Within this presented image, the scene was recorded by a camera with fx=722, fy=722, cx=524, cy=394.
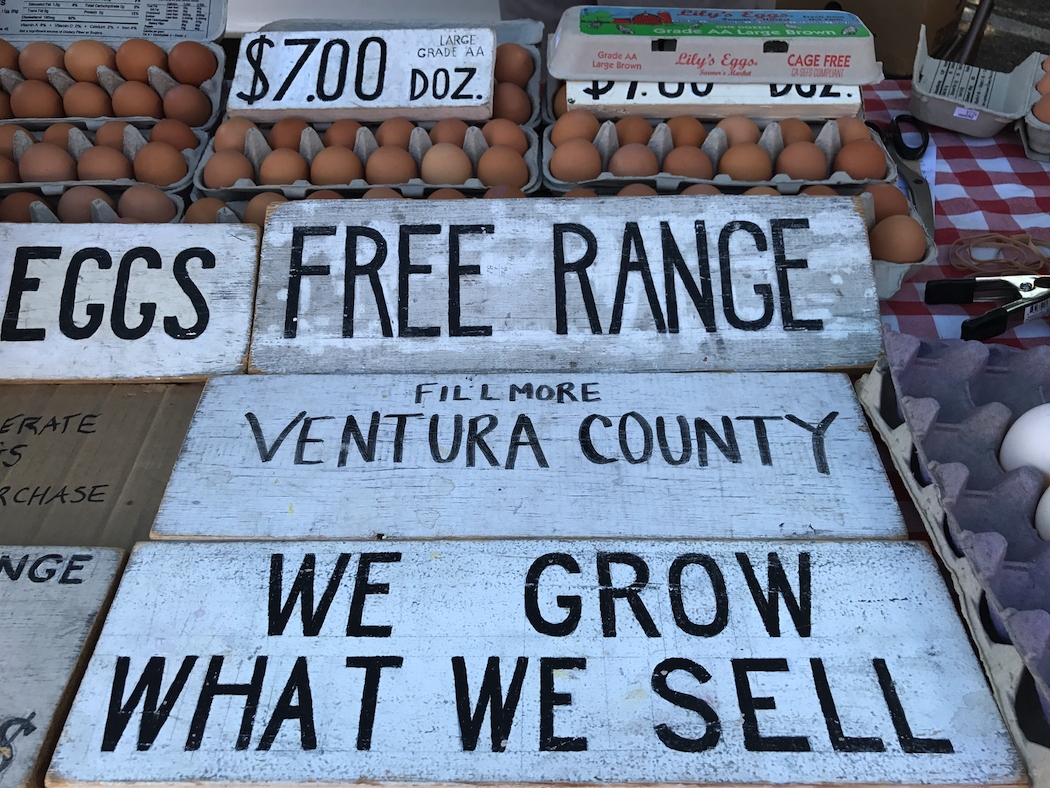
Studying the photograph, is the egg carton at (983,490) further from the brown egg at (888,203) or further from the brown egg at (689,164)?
the brown egg at (689,164)

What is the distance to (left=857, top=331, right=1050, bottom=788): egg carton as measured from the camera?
2.53ft

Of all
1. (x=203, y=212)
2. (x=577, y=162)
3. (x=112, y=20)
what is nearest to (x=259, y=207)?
(x=203, y=212)

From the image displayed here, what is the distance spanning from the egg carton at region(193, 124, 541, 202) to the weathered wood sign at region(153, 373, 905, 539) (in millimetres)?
544

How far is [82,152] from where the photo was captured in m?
1.60

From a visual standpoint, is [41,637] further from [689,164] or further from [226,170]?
[689,164]

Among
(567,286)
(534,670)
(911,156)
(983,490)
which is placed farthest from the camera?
(911,156)

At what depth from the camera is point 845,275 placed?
3.94 feet

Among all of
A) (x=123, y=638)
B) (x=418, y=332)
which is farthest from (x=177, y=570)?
(x=418, y=332)

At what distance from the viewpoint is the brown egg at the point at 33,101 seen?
5.64ft

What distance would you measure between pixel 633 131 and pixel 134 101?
3.86 ft

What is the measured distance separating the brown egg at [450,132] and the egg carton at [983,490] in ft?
3.26

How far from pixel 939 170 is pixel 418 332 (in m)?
1.34

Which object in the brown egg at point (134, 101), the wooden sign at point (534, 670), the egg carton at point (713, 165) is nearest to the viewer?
the wooden sign at point (534, 670)

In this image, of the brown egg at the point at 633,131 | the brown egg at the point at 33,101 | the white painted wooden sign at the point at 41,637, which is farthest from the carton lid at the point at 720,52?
the white painted wooden sign at the point at 41,637
